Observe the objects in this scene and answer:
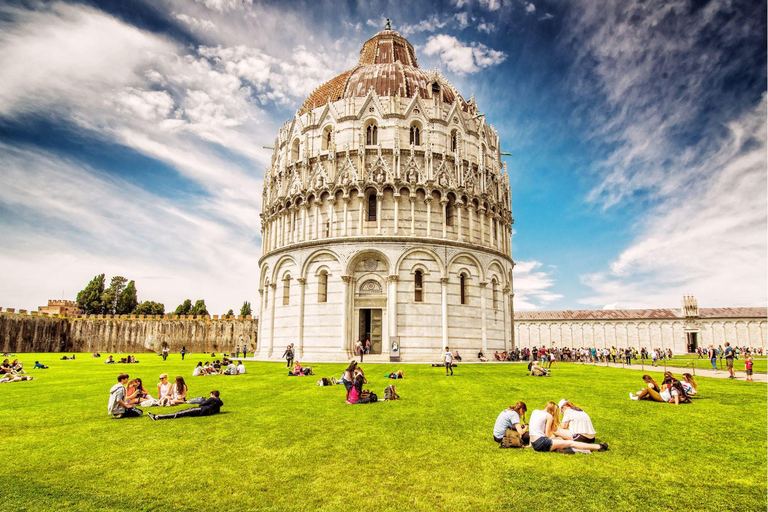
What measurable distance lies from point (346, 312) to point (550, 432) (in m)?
27.8

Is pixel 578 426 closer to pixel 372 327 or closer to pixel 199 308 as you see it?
pixel 372 327

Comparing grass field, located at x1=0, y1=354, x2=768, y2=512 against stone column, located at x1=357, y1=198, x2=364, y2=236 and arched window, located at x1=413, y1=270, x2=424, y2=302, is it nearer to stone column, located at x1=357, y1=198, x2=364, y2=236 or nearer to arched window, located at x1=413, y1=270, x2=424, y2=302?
arched window, located at x1=413, y1=270, x2=424, y2=302

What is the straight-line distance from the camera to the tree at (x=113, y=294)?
306ft

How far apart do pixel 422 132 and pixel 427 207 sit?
23.9 ft

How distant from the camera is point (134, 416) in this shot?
12.4 meters

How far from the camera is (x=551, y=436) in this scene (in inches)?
377

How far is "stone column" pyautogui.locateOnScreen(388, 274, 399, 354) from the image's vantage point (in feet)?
118

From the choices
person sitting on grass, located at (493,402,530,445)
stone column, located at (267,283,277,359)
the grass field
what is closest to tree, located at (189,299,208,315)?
stone column, located at (267,283,277,359)

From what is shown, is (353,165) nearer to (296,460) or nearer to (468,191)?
(468,191)

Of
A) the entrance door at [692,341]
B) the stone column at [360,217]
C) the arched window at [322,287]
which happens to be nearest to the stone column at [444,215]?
the stone column at [360,217]

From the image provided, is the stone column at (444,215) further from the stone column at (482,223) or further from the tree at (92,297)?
the tree at (92,297)

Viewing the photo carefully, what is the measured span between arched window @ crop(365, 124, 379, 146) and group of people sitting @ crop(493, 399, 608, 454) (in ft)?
110

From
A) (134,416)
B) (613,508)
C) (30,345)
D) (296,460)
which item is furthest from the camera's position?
(30,345)

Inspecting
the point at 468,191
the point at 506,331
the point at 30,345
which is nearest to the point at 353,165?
the point at 468,191
